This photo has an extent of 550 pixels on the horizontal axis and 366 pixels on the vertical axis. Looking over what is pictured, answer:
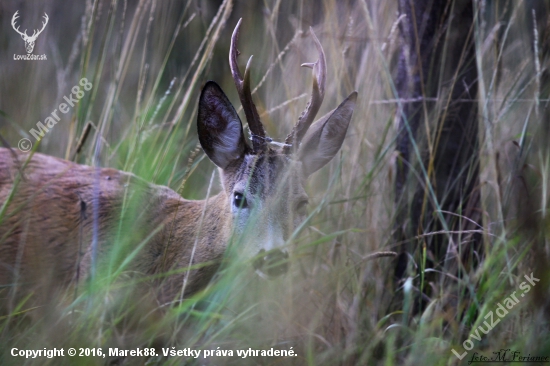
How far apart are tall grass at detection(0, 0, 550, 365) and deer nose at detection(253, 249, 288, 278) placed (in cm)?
10

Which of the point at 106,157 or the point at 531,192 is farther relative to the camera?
the point at 106,157

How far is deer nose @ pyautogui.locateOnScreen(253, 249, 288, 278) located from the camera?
312 centimetres

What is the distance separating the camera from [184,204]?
160 inches

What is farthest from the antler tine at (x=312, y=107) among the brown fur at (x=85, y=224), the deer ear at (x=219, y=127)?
the brown fur at (x=85, y=224)

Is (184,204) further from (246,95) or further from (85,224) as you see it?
(246,95)

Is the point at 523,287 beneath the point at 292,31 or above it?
beneath

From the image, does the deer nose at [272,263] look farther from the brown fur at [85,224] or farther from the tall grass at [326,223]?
the brown fur at [85,224]

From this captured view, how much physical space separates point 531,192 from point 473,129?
2.37 ft

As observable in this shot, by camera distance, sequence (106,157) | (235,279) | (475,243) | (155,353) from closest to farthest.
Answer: (155,353) < (235,279) < (475,243) < (106,157)

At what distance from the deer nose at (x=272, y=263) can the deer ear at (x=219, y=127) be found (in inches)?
35.6

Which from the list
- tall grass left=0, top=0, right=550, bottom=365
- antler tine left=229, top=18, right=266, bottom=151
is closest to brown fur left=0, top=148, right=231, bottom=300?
tall grass left=0, top=0, right=550, bottom=365

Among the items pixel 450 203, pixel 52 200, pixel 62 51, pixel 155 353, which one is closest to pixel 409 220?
pixel 450 203

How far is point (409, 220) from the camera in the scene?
4191mm

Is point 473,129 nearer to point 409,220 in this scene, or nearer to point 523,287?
point 409,220
